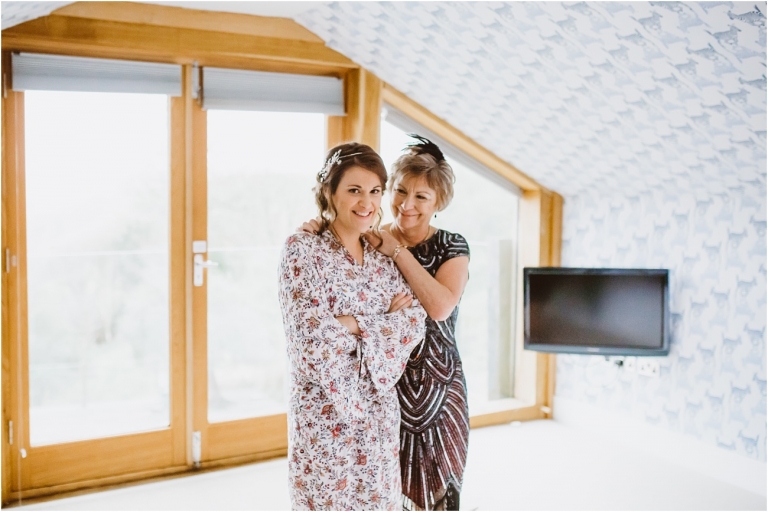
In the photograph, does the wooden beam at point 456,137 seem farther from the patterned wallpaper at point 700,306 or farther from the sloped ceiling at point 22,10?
the sloped ceiling at point 22,10

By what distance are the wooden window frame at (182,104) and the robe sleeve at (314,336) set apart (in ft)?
6.10

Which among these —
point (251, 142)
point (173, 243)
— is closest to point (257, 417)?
point (173, 243)

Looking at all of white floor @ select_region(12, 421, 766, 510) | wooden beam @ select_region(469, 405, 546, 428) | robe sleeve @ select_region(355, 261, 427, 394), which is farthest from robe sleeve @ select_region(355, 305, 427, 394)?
wooden beam @ select_region(469, 405, 546, 428)

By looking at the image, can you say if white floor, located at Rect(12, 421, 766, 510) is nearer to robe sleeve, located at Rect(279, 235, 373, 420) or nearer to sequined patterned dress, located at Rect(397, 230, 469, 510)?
sequined patterned dress, located at Rect(397, 230, 469, 510)

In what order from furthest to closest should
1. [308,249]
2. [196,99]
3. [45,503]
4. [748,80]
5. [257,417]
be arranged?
[257,417] → [196,99] → [45,503] → [748,80] → [308,249]

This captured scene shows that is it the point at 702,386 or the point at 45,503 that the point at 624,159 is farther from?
the point at 45,503

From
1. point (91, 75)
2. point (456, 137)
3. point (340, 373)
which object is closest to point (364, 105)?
point (456, 137)

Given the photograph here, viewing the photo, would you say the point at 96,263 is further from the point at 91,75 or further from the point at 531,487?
the point at 531,487

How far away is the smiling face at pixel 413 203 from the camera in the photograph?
2.11m

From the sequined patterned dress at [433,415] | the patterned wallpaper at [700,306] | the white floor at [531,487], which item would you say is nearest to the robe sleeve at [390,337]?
the sequined patterned dress at [433,415]

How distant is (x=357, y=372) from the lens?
1.85m

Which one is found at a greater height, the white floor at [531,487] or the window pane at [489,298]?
the window pane at [489,298]

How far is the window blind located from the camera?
3.94m

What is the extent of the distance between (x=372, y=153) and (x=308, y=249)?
326mm
